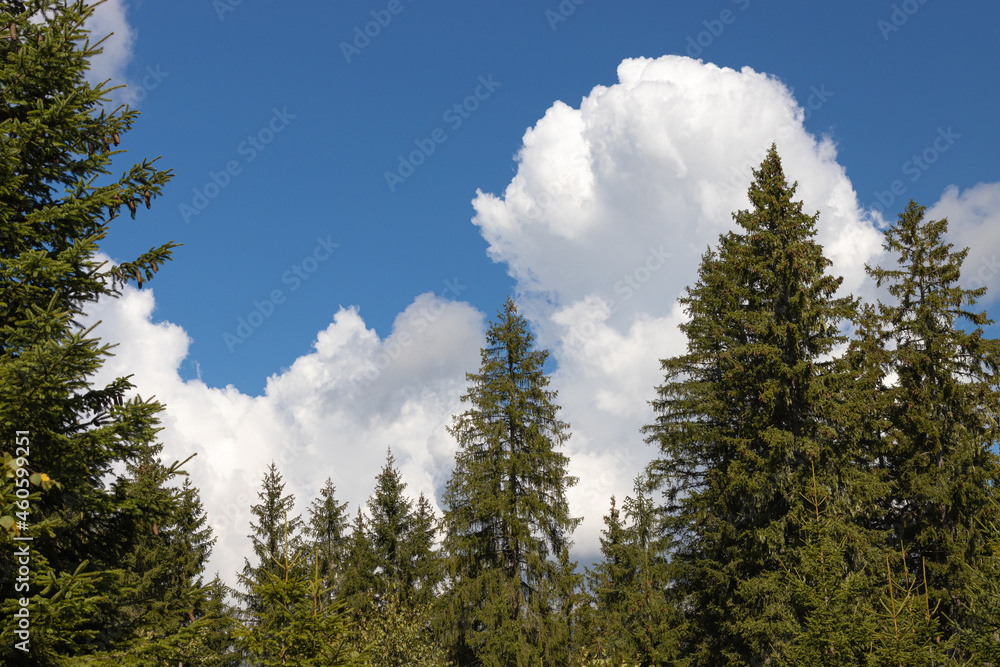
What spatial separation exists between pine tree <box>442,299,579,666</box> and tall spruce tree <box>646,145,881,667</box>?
410 cm

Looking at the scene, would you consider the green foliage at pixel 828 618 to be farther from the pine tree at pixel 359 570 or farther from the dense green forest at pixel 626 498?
the pine tree at pixel 359 570

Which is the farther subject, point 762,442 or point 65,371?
point 762,442

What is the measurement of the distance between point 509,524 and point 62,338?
1705cm

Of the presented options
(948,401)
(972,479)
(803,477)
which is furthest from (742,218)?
(972,479)

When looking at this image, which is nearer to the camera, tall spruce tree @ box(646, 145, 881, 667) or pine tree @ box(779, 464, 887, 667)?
pine tree @ box(779, 464, 887, 667)

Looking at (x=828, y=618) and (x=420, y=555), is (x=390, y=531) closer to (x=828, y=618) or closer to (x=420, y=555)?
(x=420, y=555)

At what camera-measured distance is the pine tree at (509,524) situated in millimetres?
21625

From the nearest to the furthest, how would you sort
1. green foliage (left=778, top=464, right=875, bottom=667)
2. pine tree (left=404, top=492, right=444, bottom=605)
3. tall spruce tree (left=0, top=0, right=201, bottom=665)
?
tall spruce tree (left=0, top=0, right=201, bottom=665)
green foliage (left=778, top=464, right=875, bottom=667)
pine tree (left=404, top=492, right=444, bottom=605)

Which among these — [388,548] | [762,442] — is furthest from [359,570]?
[762,442]

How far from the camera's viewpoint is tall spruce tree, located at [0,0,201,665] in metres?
6.82

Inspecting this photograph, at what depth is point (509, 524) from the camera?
72.9ft

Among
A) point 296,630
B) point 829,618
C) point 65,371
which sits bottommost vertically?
point 829,618

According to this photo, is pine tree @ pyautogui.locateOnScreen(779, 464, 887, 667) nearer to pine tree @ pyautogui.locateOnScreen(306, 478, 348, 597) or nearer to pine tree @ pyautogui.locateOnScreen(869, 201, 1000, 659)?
pine tree @ pyautogui.locateOnScreen(869, 201, 1000, 659)

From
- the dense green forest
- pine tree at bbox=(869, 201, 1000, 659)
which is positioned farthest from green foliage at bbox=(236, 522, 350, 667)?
pine tree at bbox=(869, 201, 1000, 659)
